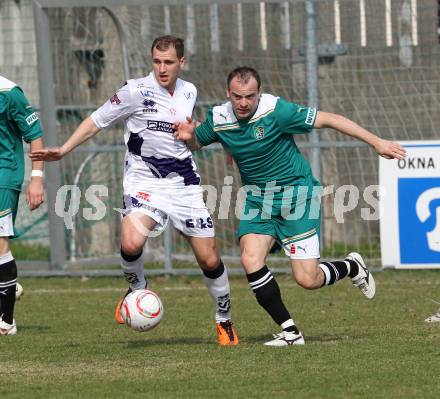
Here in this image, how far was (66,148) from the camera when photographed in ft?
29.6

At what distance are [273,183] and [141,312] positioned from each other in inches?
53.1

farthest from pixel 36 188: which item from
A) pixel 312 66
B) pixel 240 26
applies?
pixel 240 26

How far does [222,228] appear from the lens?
1520 cm

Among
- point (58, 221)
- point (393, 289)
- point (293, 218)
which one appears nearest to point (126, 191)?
point (293, 218)

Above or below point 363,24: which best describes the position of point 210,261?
below

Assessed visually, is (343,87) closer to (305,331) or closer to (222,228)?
(222,228)

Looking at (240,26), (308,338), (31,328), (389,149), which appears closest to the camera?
(389,149)

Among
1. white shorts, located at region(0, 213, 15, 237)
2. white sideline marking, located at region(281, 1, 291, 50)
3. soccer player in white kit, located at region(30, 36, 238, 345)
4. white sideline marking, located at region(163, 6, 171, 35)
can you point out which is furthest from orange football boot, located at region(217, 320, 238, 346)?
white sideline marking, located at region(163, 6, 171, 35)

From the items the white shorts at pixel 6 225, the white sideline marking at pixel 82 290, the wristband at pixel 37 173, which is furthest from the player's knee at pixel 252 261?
the white sideline marking at pixel 82 290

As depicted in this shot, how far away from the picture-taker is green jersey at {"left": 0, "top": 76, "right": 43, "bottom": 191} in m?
9.88

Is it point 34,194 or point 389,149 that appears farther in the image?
point 34,194

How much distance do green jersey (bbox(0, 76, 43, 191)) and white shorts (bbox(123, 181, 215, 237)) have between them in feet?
3.62

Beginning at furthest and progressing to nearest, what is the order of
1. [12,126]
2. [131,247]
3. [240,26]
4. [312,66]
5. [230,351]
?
[240,26] → [312,66] → [12,126] → [131,247] → [230,351]

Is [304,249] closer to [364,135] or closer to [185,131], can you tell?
[364,135]
